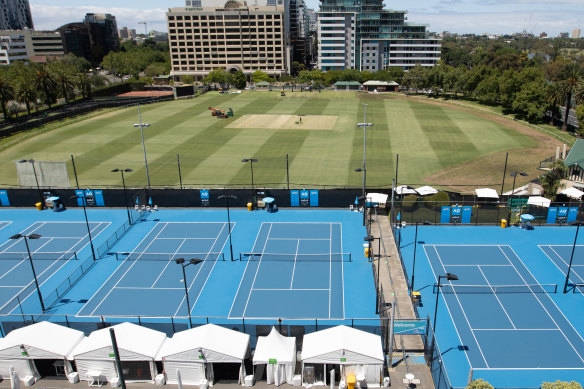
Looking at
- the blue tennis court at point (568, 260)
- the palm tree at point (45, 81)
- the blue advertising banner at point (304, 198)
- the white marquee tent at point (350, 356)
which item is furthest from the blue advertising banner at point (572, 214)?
the palm tree at point (45, 81)

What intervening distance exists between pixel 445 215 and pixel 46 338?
33.7 metres

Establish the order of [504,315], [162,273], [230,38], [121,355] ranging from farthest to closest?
[230,38]
[162,273]
[504,315]
[121,355]

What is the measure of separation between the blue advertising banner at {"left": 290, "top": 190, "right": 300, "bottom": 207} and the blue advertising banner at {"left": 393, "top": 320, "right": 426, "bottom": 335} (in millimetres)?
24374

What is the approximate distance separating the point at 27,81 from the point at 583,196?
11016cm

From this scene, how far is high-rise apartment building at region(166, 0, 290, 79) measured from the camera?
7347 inches

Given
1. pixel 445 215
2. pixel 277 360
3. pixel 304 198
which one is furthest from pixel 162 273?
pixel 445 215

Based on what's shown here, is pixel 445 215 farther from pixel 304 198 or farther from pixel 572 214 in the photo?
pixel 304 198

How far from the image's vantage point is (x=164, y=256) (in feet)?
121

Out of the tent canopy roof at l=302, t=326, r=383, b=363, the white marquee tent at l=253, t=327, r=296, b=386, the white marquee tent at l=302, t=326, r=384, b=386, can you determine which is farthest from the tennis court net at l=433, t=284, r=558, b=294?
the white marquee tent at l=253, t=327, r=296, b=386

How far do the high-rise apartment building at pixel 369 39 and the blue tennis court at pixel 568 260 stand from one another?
15765 centimetres

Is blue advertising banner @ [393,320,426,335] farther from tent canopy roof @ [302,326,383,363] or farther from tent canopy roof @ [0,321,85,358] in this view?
tent canopy roof @ [0,321,85,358]

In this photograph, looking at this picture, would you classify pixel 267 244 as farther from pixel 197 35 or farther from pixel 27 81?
pixel 197 35

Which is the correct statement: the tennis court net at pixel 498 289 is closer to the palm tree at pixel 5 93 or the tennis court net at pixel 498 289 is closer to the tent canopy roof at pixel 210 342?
the tent canopy roof at pixel 210 342

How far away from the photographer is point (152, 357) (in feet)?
70.9
